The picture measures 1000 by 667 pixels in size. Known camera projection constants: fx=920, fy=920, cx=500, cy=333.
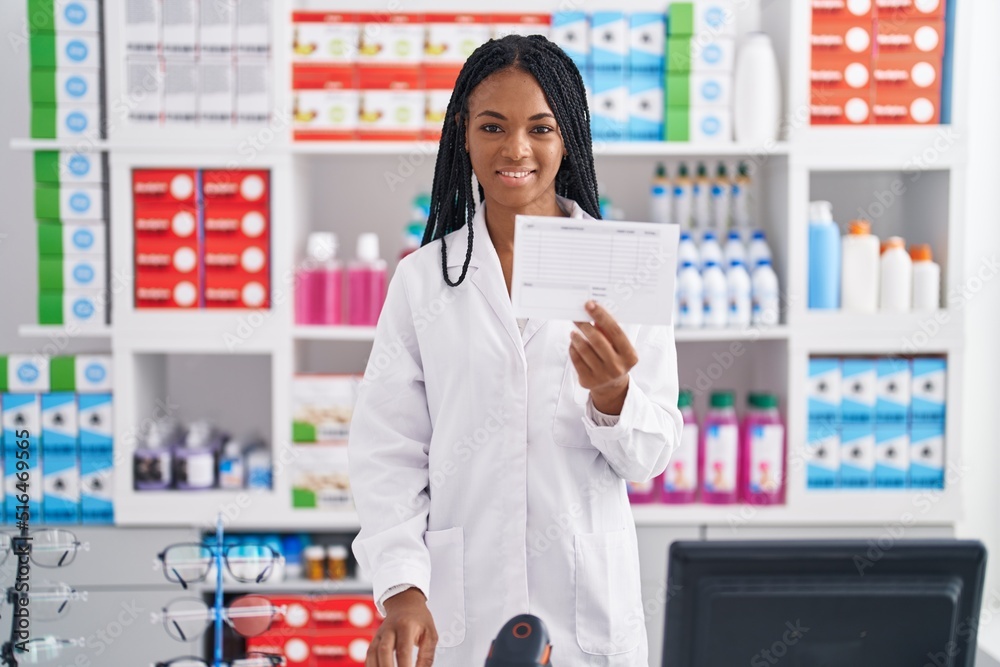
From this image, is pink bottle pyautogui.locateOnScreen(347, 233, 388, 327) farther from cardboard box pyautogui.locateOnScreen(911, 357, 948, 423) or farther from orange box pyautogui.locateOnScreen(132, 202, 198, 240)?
cardboard box pyautogui.locateOnScreen(911, 357, 948, 423)

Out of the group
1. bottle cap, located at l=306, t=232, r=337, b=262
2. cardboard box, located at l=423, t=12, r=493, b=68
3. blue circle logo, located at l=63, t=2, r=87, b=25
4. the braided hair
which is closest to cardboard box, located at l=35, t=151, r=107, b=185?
blue circle logo, located at l=63, t=2, r=87, b=25

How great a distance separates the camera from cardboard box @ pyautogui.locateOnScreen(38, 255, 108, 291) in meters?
2.65

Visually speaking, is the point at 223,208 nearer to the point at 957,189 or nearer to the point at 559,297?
the point at 559,297

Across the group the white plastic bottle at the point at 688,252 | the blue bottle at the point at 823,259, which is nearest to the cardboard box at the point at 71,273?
the white plastic bottle at the point at 688,252

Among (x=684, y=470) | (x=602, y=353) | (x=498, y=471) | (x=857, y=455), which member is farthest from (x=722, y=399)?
(x=602, y=353)

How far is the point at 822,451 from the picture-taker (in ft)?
8.89

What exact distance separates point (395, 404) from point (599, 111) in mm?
1521

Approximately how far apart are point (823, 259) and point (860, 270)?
108mm

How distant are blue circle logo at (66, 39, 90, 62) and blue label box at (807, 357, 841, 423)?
2.28 meters

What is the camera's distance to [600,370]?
1.23 meters

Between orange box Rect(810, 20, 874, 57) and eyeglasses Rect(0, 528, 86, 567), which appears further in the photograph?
orange box Rect(810, 20, 874, 57)

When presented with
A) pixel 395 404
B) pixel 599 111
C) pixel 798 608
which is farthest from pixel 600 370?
pixel 599 111

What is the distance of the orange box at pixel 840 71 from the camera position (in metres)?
2.65

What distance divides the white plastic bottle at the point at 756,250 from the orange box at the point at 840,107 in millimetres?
359
